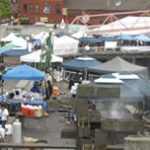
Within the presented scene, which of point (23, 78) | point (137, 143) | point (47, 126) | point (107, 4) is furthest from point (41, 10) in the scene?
point (137, 143)

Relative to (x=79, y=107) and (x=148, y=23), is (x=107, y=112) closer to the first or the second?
(x=79, y=107)

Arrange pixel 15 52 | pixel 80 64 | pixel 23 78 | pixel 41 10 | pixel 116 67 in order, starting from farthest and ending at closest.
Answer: pixel 41 10 → pixel 15 52 → pixel 80 64 → pixel 116 67 → pixel 23 78

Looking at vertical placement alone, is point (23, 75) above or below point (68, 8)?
above

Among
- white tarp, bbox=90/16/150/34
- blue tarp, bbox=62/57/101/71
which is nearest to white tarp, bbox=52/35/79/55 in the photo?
blue tarp, bbox=62/57/101/71

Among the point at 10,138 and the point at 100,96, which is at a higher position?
the point at 100,96

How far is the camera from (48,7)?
105375 mm

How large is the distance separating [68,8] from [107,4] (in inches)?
296

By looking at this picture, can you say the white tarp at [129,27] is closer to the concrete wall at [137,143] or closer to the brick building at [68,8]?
the brick building at [68,8]

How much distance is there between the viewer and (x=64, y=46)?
141 feet

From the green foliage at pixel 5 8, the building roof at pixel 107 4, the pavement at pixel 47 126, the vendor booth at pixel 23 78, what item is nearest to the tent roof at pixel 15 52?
the vendor booth at pixel 23 78

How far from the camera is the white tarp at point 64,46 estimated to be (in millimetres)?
41656

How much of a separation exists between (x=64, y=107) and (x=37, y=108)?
1.13 metres

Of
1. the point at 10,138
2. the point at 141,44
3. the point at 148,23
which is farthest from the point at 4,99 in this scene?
the point at 148,23

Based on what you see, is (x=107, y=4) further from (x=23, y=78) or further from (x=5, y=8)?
(x=23, y=78)
